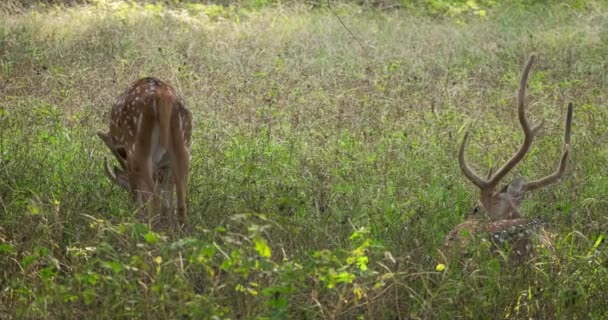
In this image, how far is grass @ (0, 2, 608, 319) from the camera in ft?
17.8

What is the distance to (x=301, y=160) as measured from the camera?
28.8 feet

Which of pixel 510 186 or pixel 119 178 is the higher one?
pixel 510 186

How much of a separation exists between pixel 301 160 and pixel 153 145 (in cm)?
157

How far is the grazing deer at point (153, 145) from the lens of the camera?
7402 mm

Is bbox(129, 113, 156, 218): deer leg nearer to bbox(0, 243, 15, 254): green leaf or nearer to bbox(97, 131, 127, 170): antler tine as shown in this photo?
bbox(97, 131, 127, 170): antler tine

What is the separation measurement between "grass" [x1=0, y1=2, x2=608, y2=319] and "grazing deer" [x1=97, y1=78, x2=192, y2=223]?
18cm

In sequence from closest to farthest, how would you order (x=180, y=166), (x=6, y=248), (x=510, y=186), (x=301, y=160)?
(x=6, y=248)
(x=510, y=186)
(x=180, y=166)
(x=301, y=160)

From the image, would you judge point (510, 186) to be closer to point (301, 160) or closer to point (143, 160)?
point (301, 160)

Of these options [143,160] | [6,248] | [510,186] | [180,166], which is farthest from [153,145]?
[510,186]

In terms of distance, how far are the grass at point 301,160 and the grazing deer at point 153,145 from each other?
181 millimetres

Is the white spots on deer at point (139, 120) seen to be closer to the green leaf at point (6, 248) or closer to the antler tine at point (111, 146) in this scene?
the antler tine at point (111, 146)

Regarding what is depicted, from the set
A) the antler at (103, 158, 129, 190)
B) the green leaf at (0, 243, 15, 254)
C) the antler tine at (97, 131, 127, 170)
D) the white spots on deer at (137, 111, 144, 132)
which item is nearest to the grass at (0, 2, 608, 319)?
the green leaf at (0, 243, 15, 254)

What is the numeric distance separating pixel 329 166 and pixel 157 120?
180cm

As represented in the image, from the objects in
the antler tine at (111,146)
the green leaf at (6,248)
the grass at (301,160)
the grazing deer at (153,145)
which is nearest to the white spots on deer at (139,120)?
the grazing deer at (153,145)
